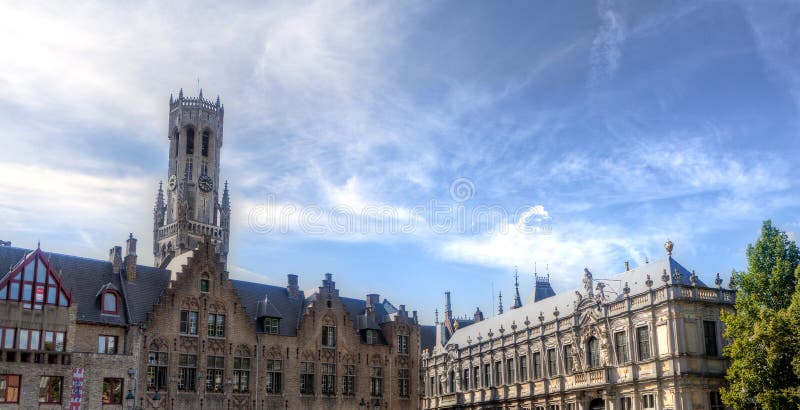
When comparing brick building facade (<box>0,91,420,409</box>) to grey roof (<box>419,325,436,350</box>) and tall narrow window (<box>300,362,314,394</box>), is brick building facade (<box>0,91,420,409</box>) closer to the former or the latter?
tall narrow window (<box>300,362,314,394</box>)

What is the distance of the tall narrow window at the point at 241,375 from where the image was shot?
192 feet

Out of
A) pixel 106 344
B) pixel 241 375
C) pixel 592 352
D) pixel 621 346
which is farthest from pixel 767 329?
pixel 106 344

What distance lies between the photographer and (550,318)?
6744cm

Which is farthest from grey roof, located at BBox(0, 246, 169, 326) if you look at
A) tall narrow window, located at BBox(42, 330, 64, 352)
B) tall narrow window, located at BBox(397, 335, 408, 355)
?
tall narrow window, located at BBox(397, 335, 408, 355)

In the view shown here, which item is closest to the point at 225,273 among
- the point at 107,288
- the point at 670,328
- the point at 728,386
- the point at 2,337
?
the point at 107,288

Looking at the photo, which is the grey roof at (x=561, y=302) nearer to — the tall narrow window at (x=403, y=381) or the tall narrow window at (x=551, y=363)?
the tall narrow window at (x=551, y=363)

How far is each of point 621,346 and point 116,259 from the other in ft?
120

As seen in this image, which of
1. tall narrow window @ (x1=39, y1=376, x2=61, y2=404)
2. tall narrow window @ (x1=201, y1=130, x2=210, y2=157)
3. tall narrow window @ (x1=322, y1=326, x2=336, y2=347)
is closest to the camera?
tall narrow window @ (x1=39, y1=376, x2=61, y2=404)

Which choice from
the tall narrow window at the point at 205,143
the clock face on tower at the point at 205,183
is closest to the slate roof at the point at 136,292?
the clock face on tower at the point at 205,183

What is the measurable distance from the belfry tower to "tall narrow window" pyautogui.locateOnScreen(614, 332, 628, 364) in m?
79.8

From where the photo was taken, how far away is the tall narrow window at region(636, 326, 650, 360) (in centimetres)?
5488

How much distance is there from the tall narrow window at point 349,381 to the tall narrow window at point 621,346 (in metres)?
20.7

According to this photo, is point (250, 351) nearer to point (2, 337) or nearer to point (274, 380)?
point (274, 380)

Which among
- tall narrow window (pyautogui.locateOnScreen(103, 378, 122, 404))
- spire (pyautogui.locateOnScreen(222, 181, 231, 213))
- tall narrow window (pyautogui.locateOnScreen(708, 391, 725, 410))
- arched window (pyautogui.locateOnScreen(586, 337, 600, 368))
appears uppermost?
spire (pyautogui.locateOnScreen(222, 181, 231, 213))
